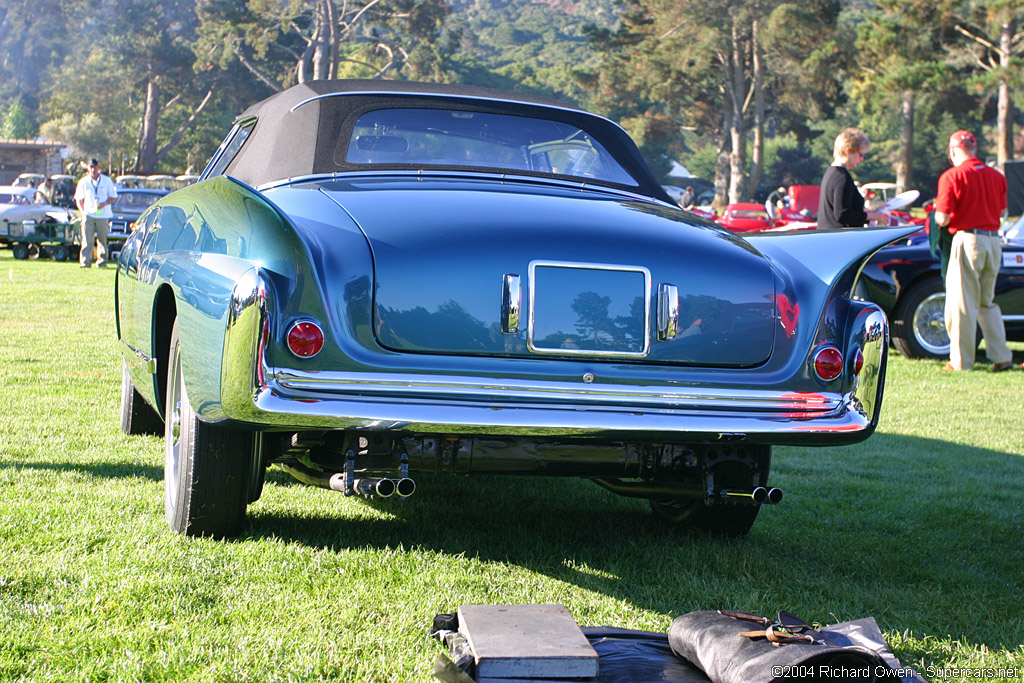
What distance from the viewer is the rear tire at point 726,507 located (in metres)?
3.50

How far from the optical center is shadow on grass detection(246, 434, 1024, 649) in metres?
3.24

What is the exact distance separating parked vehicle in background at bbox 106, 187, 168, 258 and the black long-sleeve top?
16.6 metres

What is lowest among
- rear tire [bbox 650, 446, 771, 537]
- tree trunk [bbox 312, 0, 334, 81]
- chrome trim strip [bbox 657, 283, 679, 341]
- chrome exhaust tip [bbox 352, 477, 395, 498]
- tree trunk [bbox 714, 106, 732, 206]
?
rear tire [bbox 650, 446, 771, 537]

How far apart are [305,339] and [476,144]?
5.18 feet

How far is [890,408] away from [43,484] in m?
5.29

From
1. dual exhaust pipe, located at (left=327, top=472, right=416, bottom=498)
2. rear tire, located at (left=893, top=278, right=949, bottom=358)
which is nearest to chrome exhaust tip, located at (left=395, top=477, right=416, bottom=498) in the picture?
dual exhaust pipe, located at (left=327, top=472, right=416, bottom=498)

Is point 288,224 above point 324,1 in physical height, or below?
below

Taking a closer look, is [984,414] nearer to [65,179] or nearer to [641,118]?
[65,179]

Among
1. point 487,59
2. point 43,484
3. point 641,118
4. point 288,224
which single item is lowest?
point 43,484

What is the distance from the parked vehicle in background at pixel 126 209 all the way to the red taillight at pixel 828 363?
2060 cm

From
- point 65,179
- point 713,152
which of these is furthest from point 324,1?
point 713,152

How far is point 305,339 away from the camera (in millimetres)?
2893

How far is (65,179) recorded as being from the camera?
47.3 meters

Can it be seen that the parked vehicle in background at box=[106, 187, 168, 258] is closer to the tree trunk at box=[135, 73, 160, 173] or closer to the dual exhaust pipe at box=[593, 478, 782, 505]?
the dual exhaust pipe at box=[593, 478, 782, 505]
